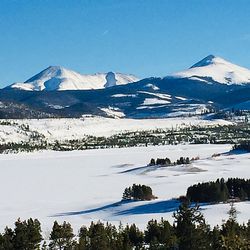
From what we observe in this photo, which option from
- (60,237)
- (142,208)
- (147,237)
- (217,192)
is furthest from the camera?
(217,192)

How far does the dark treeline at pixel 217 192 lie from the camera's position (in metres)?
72.1

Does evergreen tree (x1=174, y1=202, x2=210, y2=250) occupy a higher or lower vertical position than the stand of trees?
lower

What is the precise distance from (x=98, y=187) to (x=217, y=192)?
28763 mm

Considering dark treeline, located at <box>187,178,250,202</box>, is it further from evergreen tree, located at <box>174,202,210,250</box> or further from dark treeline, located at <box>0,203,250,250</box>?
evergreen tree, located at <box>174,202,210,250</box>

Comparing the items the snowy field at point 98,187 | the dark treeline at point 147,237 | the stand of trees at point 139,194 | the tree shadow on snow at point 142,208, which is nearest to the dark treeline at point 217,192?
the tree shadow on snow at point 142,208

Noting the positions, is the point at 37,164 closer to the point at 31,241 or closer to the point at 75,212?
the point at 75,212

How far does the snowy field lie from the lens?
66.9 meters

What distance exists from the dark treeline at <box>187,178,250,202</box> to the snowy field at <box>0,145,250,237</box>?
337 centimetres

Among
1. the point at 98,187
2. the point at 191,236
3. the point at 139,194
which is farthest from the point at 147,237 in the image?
the point at 98,187

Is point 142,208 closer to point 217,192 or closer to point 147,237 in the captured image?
point 217,192

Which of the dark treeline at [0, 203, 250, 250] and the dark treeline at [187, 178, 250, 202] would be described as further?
the dark treeline at [187, 178, 250, 202]

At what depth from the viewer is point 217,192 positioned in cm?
7200

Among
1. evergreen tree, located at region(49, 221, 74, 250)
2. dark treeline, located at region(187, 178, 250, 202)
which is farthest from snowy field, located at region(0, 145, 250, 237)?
evergreen tree, located at region(49, 221, 74, 250)

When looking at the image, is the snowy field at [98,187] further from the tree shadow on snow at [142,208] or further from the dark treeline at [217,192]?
the dark treeline at [217,192]
